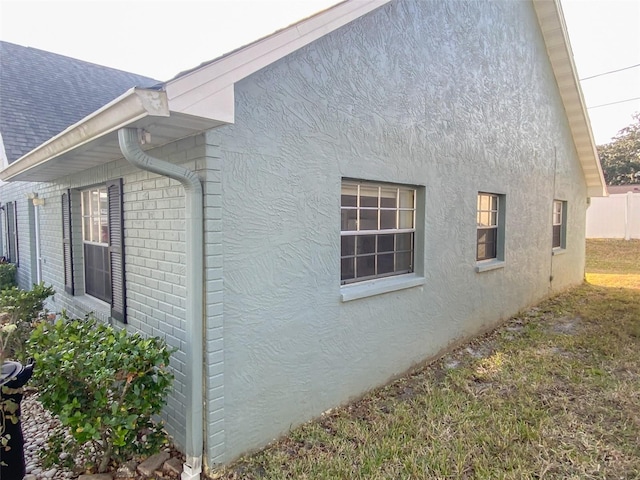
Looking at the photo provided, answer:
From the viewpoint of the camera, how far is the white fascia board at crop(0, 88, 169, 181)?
2.35m

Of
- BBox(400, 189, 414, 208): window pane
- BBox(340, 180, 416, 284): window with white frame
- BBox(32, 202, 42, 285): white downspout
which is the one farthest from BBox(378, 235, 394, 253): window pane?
BBox(32, 202, 42, 285): white downspout

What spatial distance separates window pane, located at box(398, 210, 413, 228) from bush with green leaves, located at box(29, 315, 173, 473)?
342cm

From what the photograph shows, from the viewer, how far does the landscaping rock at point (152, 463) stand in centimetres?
308

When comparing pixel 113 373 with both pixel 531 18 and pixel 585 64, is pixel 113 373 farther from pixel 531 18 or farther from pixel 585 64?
pixel 585 64

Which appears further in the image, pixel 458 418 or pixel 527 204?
pixel 527 204

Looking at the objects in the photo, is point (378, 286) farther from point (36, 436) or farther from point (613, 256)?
point (613, 256)

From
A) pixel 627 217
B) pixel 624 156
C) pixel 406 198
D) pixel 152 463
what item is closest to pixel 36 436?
pixel 152 463

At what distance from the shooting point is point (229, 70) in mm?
2742

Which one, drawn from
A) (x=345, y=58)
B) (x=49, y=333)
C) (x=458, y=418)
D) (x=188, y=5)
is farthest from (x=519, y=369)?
(x=188, y=5)

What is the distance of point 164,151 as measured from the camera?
3.42 meters

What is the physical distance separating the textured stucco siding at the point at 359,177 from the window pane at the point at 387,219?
0.48 meters

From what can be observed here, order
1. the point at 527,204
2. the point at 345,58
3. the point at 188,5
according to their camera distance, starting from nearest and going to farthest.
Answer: the point at 345,58 < the point at 188,5 < the point at 527,204

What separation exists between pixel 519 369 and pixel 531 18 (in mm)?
7634

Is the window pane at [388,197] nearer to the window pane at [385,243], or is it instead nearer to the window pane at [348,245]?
the window pane at [385,243]
